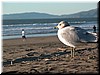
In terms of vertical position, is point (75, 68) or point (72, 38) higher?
point (72, 38)

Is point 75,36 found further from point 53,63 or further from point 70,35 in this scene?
point 53,63

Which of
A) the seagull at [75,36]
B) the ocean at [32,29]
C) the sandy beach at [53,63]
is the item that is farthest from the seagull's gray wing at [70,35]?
the ocean at [32,29]

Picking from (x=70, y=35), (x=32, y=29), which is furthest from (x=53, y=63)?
(x=32, y=29)

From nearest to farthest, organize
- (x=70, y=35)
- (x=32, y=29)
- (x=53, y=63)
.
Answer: (x=53, y=63), (x=70, y=35), (x=32, y=29)

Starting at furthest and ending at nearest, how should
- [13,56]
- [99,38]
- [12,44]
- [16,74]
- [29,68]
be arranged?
[12,44] < [13,56] < [99,38] < [29,68] < [16,74]

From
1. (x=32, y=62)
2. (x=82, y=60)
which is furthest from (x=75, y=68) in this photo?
(x=32, y=62)

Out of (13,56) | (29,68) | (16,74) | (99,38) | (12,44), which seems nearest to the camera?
(16,74)

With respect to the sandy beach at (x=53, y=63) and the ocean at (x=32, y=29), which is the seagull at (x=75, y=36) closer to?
the sandy beach at (x=53, y=63)

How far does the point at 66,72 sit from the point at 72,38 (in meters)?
Answer: 0.90

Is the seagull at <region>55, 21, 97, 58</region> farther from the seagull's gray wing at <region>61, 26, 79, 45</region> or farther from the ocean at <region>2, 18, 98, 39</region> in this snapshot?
the ocean at <region>2, 18, 98, 39</region>

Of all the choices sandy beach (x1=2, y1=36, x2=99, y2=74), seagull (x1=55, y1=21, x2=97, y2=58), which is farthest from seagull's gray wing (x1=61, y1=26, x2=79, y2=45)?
sandy beach (x1=2, y1=36, x2=99, y2=74)

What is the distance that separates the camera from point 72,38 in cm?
492

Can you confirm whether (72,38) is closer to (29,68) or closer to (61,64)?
(61,64)

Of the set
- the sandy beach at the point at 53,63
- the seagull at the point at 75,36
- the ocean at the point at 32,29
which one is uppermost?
the ocean at the point at 32,29
